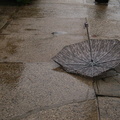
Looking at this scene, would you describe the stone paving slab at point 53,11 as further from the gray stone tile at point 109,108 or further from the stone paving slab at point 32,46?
the gray stone tile at point 109,108

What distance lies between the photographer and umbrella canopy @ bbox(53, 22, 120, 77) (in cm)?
317

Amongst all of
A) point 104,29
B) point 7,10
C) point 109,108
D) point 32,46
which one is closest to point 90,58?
point 109,108

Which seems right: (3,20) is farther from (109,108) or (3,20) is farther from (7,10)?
(109,108)

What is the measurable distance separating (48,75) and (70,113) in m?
0.90

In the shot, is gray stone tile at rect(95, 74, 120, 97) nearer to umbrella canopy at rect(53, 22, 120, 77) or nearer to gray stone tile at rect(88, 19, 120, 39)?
umbrella canopy at rect(53, 22, 120, 77)

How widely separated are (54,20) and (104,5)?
2.20 meters

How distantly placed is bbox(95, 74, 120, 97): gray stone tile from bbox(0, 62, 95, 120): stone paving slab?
115 millimetres

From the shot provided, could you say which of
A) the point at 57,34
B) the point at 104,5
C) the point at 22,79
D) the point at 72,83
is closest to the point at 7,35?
the point at 57,34

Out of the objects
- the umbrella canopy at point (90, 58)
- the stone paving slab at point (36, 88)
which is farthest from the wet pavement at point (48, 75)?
the umbrella canopy at point (90, 58)

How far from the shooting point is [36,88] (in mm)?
3039

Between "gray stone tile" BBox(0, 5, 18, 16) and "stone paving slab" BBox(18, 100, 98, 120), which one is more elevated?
"gray stone tile" BBox(0, 5, 18, 16)

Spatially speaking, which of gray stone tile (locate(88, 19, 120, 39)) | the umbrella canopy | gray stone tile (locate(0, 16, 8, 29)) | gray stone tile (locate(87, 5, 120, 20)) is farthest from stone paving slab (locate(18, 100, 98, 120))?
gray stone tile (locate(87, 5, 120, 20))

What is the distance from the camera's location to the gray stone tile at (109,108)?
2561 mm

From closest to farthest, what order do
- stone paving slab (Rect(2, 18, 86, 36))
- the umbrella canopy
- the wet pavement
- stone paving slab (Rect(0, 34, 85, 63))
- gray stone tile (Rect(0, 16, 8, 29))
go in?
the wet pavement → the umbrella canopy → stone paving slab (Rect(0, 34, 85, 63)) → stone paving slab (Rect(2, 18, 86, 36)) → gray stone tile (Rect(0, 16, 8, 29))
